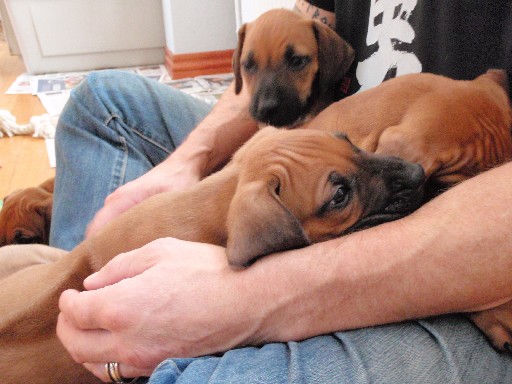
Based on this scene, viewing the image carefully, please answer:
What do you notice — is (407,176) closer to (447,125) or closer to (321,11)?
(447,125)

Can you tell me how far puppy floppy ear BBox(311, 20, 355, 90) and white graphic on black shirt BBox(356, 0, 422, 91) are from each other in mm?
156

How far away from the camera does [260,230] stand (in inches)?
38.9

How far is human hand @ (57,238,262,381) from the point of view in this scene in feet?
3.05

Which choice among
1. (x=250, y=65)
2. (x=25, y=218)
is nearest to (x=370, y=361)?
(x=250, y=65)

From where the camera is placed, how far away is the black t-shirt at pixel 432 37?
1244mm

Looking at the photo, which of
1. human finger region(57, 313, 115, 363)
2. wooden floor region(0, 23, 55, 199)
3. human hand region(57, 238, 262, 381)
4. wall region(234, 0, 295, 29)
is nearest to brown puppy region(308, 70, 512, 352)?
human hand region(57, 238, 262, 381)

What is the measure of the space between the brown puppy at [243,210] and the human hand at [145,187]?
0.23 metres

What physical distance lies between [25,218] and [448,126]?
1985 mm

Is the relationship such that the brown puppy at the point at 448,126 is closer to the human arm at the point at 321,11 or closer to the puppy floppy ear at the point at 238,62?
the human arm at the point at 321,11

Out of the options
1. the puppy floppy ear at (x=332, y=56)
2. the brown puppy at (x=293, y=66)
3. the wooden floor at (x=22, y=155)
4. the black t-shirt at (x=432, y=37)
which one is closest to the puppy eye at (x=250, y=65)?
the brown puppy at (x=293, y=66)

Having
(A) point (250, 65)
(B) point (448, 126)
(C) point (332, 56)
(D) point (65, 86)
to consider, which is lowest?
(D) point (65, 86)

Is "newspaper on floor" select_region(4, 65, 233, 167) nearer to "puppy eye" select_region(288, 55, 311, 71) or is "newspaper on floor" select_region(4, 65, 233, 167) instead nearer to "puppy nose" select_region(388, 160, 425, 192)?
"puppy eye" select_region(288, 55, 311, 71)

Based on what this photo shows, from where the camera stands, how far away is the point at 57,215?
1824mm

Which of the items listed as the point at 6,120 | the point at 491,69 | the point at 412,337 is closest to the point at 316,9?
the point at 491,69
